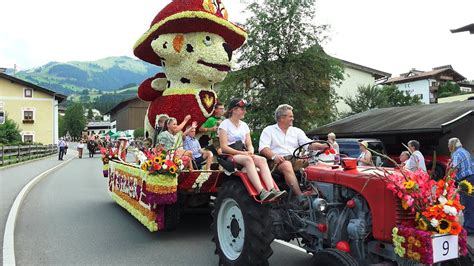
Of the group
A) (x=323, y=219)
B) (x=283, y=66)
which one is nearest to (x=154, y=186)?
(x=323, y=219)

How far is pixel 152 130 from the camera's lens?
9211 mm

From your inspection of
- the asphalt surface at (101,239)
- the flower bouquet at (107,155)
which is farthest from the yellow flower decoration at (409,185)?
the flower bouquet at (107,155)

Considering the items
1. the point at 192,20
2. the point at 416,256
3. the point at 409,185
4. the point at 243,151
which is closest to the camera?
the point at 416,256

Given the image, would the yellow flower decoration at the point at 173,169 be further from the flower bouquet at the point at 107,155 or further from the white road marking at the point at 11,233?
the flower bouquet at the point at 107,155

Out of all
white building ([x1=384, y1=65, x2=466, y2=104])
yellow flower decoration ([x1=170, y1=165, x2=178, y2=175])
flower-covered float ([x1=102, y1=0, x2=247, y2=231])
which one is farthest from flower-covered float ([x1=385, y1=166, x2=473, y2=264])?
white building ([x1=384, y1=65, x2=466, y2=104])

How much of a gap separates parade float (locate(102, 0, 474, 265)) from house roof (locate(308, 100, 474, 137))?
6737mm

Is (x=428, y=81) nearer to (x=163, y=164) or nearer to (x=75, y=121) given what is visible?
(x=163, y=164)

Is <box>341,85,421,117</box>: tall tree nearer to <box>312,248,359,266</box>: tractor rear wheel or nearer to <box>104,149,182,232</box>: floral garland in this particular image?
<box>104,149,182,232</box>: floral garland

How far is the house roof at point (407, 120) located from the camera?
12.1 m

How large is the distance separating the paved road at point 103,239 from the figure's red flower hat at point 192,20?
362cm

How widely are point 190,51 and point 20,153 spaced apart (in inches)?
786

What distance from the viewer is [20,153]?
2488 cm

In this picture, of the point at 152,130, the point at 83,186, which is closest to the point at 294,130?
the point at 152,130

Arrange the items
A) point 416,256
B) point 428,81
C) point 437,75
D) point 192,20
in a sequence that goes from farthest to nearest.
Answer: point 437,75
point 428,81
point 192,20
point 416,256
